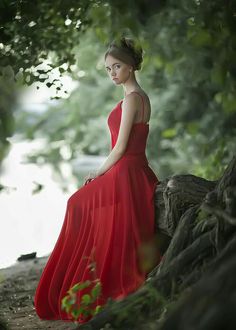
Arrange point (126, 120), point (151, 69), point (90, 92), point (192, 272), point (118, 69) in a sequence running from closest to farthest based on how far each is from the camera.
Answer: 1. point (192, 272)
2. point (126, 120)
3. point (118, 69)
4. point (151, 69)
5. point (90, 92)

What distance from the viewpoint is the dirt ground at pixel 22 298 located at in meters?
5.02

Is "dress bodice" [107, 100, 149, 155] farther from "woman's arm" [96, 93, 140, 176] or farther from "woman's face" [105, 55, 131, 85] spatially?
"woman's face" [105, 55, 131, 85]

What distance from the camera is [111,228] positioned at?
4.99 meters

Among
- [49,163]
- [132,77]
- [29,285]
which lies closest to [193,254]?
[132,77]

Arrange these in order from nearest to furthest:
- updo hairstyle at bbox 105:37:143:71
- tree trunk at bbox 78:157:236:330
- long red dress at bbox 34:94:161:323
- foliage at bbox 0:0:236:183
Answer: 1. tree trunk at bbox 78:157:236:330
2. foliage at bbox 0:0:236:183
3. long red dress at bbox 34:94:161:323
4. updo hairstyle at bbox 105:37:143:71

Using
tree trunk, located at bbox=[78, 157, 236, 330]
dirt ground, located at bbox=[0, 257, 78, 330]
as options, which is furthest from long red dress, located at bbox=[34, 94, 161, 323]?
tree trunk, located at bbox=[78, 157, 236, 330]

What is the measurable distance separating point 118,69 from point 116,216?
42.0 inches

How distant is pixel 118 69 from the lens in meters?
5.09

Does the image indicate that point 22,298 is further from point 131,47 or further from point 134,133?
Answer: point 131,47

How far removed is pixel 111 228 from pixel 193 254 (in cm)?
126

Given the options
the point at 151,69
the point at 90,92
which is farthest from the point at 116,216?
the point at 90,92

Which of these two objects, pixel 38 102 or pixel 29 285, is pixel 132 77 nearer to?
pixel 29 285

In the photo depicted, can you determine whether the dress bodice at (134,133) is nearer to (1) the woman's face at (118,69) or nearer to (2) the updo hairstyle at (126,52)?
(1) the woman's face at (118,69)

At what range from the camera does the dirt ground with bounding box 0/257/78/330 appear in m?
5.02
